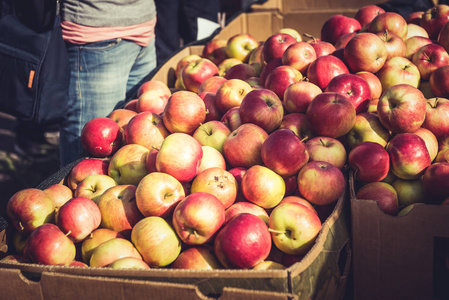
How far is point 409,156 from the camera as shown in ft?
5.55

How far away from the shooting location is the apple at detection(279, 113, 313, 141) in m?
1.99

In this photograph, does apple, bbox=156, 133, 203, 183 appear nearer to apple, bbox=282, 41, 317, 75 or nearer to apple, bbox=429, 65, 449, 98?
apple, bbox=282, 41, 317, 75

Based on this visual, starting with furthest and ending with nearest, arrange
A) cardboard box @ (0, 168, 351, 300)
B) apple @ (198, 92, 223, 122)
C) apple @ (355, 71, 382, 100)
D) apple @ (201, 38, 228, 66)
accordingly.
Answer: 1. apple @ (201, 38, 228, 66)
2. apple @ (198, 92, 223, 122)
3. apple @ (355, 71, 382, 100)
4. cardboard box @ (0, 168, 351, 300)

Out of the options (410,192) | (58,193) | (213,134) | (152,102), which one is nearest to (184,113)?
(213,134)

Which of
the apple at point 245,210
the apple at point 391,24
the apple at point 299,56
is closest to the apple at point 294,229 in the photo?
the apple at point 245,210

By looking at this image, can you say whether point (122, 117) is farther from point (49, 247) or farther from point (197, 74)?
point (49, 247)

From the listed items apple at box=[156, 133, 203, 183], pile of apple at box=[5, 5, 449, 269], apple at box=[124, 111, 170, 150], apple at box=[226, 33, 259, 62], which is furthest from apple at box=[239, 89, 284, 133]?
apple at box=[226, 33, 259, 62]

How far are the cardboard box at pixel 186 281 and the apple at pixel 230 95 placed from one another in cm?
95

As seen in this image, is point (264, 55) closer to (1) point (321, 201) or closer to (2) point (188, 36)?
(1) point (321, 201)

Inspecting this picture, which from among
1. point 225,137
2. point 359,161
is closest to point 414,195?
point 359,161

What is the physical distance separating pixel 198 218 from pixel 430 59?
1615mm

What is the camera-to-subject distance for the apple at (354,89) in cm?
201

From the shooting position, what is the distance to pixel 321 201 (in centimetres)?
170

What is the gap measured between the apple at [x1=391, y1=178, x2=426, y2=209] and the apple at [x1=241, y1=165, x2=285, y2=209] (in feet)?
1.67
